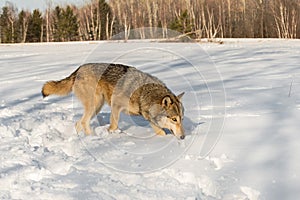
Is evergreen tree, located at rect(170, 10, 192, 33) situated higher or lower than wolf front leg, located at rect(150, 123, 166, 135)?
higher

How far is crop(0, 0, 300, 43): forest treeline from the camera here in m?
45.0

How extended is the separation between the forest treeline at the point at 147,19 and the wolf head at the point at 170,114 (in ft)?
128

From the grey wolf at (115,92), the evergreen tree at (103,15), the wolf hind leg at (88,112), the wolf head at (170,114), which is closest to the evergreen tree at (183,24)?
the evergreen tree at (103,15)

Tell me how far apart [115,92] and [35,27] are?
48931mm

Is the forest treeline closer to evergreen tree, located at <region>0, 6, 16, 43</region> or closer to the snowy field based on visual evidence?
evergreen tree, located at <region>0, 6, 16, 43</region>

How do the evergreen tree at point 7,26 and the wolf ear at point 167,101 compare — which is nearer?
the wolf ear at point 167,101

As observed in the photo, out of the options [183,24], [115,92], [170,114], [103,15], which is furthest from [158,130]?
[103,15]

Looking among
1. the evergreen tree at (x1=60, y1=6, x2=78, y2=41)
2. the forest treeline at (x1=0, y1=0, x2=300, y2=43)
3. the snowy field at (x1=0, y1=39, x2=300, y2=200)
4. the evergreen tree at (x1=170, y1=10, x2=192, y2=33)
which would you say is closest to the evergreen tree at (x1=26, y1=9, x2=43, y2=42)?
the forest treeline at (x1=0, y1=0, x2=300, y2=43)

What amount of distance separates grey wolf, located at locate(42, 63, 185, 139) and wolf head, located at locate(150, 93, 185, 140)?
0.5 inches

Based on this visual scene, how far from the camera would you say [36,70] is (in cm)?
1123

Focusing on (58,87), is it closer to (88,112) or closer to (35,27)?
(88,112)

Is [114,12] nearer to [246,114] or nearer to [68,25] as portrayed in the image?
[68,25]

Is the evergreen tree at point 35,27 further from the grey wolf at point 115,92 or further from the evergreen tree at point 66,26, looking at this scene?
the grey wolf at point 115,92

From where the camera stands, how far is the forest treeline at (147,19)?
45031 mm
